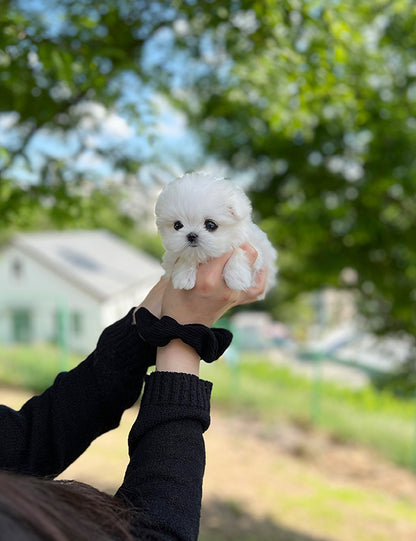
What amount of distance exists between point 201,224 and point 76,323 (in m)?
9.06

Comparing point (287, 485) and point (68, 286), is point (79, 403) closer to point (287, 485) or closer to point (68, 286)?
point (287, 485)

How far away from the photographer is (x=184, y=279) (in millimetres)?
995

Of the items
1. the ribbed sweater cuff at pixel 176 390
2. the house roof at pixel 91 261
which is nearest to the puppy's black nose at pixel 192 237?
the ribbed sweater cuff at pixel 176 390

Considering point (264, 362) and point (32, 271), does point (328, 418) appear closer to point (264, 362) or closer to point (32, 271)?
point (264, 362)

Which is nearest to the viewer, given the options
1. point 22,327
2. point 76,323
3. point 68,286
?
point 76,323

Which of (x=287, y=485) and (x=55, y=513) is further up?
(x=287, y=485)

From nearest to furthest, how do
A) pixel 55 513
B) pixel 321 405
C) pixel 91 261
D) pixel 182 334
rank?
1. pixel 55 513
2. pixel 182 334
3. pixel 321 405
4. pixel 91 261

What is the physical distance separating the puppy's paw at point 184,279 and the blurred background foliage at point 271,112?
1.46 meters

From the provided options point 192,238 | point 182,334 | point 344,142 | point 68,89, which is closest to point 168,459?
point 182,334

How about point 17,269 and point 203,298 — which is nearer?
point 203,298

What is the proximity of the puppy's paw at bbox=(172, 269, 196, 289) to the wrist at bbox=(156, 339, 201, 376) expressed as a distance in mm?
113

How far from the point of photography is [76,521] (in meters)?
0.58

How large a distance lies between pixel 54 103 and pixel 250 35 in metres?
1.52

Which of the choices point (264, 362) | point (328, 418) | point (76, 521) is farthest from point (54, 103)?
point (264, 362)
